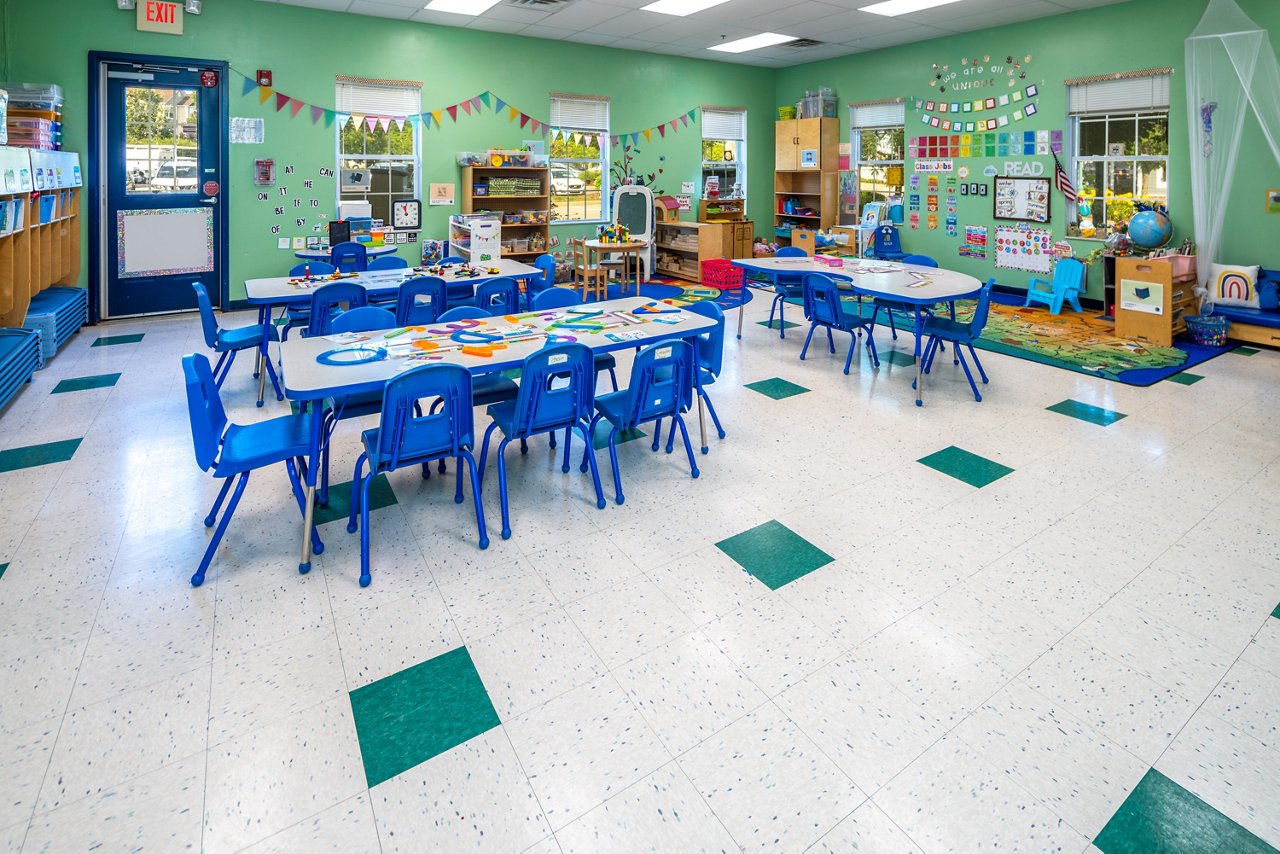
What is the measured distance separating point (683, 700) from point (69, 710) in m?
1.73

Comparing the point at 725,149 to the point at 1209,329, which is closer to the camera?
the point at 1209,329

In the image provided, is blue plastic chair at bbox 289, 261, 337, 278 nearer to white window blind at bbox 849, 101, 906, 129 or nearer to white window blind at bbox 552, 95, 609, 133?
white window blind at bbox 552, 95, 609, 133

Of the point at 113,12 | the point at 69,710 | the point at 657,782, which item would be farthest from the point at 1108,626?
the point at 113,12

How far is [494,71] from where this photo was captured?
332 inches

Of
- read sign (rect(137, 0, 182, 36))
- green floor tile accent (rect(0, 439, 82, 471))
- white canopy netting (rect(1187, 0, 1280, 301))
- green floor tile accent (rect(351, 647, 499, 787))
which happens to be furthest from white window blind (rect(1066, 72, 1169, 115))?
green floor tile accent (rect(0, 439, 82, 471))

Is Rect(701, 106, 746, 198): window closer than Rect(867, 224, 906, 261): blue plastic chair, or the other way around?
Rect(867, 224, 906, 261): blue plastic chair

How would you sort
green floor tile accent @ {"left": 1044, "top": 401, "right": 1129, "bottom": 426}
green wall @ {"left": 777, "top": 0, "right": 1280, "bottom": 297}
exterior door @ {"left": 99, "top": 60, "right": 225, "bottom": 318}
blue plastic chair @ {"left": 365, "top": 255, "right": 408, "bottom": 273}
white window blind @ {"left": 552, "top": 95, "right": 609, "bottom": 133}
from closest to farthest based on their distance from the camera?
green floor tile accent @ {"left": 1044, "top": 401, "right": 1129, "bottom": 426} < blue plastic chair @ {"left": 365, "top": 255, "right": 408, "bottom": 273} < green wall @ {"left": 777, "top": 0, "right": 1280, "bottom": 297} < exterior door @ {"left": 99, "top": 60, "right": 225, "bottom": 318} < white window blind @ {"left": 552, "top": 95, "right": 609, "bottom": 133}

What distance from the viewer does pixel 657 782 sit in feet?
5.82

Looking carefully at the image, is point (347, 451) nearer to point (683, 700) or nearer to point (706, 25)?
point (683, 700)

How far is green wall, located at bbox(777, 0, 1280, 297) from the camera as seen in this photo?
6379mm

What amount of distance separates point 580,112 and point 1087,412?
7.17 metres

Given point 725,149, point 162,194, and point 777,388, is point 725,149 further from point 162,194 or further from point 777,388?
point 162,194

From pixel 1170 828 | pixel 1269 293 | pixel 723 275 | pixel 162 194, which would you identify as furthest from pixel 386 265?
pixel 1269 293

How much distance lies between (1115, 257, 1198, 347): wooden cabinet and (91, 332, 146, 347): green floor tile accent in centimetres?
875
